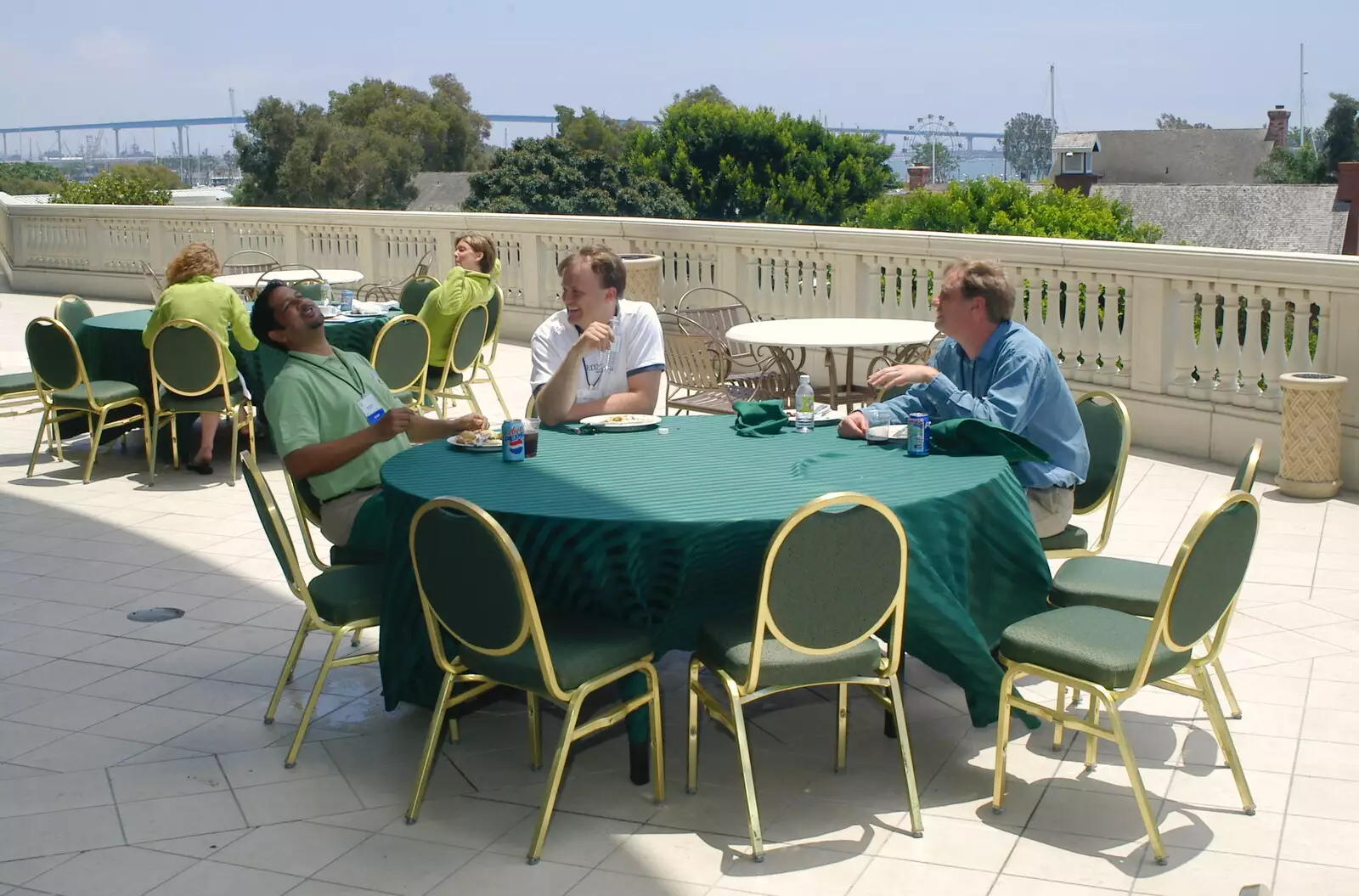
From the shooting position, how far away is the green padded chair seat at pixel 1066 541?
162 inches

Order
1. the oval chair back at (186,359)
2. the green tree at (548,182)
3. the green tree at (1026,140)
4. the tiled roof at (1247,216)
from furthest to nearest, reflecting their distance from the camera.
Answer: the green tree at (1026,140) → the tiled roof at (1247,216) → the green tree at (548,182) → the oval chair back at (186,359)

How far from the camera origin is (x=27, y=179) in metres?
56.5

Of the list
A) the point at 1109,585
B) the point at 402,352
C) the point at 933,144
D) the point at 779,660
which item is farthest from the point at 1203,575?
the point at 933,144

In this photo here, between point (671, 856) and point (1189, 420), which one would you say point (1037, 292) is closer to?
point (1189, 420)

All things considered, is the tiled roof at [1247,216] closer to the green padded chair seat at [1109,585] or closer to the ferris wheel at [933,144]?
the ferris wheel at [933,144]

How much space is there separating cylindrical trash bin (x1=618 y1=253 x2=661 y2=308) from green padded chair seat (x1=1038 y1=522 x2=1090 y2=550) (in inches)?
260

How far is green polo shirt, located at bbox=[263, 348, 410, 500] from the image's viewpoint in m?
3.95

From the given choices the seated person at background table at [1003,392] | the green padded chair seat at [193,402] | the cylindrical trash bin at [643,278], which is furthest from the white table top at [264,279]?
the seated person at background table at [1003,392]

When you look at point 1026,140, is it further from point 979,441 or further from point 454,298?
point 979,441

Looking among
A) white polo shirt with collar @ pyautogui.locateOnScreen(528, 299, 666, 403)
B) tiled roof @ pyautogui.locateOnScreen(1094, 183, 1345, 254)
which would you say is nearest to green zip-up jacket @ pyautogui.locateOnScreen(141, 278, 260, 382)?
white polo shirt with collar @ pyautogui.locateOnScreen(528, 299, 666, 403)

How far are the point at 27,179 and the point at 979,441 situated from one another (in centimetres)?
6103

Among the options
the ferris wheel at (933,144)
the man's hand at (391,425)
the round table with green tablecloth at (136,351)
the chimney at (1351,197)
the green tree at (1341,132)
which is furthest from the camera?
the ferris wheel at (933,144)

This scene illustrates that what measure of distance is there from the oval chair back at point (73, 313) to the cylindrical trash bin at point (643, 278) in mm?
4064

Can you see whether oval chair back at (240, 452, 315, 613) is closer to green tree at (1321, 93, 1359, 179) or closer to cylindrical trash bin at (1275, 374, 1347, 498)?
cylindrical trash bin at (1275, 374, 1347, 498)
